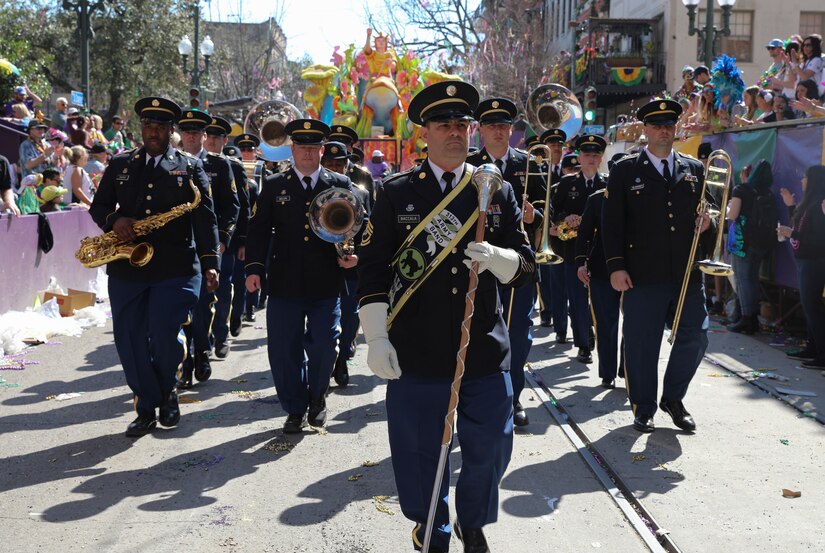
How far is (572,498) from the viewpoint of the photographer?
529 cm

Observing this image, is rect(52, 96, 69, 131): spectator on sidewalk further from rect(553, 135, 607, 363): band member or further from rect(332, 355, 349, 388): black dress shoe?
rect(332, 355, 349, 388): black dress shoe

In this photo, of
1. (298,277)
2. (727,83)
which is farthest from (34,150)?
(727,83)

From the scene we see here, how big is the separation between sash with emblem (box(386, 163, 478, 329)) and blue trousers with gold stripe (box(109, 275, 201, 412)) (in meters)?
3.00

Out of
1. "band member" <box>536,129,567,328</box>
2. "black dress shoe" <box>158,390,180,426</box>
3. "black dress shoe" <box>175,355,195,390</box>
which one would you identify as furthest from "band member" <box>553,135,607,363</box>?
"black dress shoe" <box>158,390,180,426</box>

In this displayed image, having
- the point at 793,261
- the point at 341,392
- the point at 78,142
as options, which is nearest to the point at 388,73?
the point at 78,142

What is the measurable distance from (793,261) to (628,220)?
15.2 feet

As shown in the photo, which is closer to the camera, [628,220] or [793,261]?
[628,220]

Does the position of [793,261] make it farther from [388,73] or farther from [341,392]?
[388,73]

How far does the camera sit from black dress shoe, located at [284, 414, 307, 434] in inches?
264

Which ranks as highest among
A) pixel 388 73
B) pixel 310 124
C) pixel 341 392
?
pixel 388 73

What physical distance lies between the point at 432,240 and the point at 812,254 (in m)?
6.77

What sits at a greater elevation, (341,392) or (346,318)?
(346,318)

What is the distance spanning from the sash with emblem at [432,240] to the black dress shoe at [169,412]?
3.26 meters

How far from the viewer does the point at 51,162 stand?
596 inches
